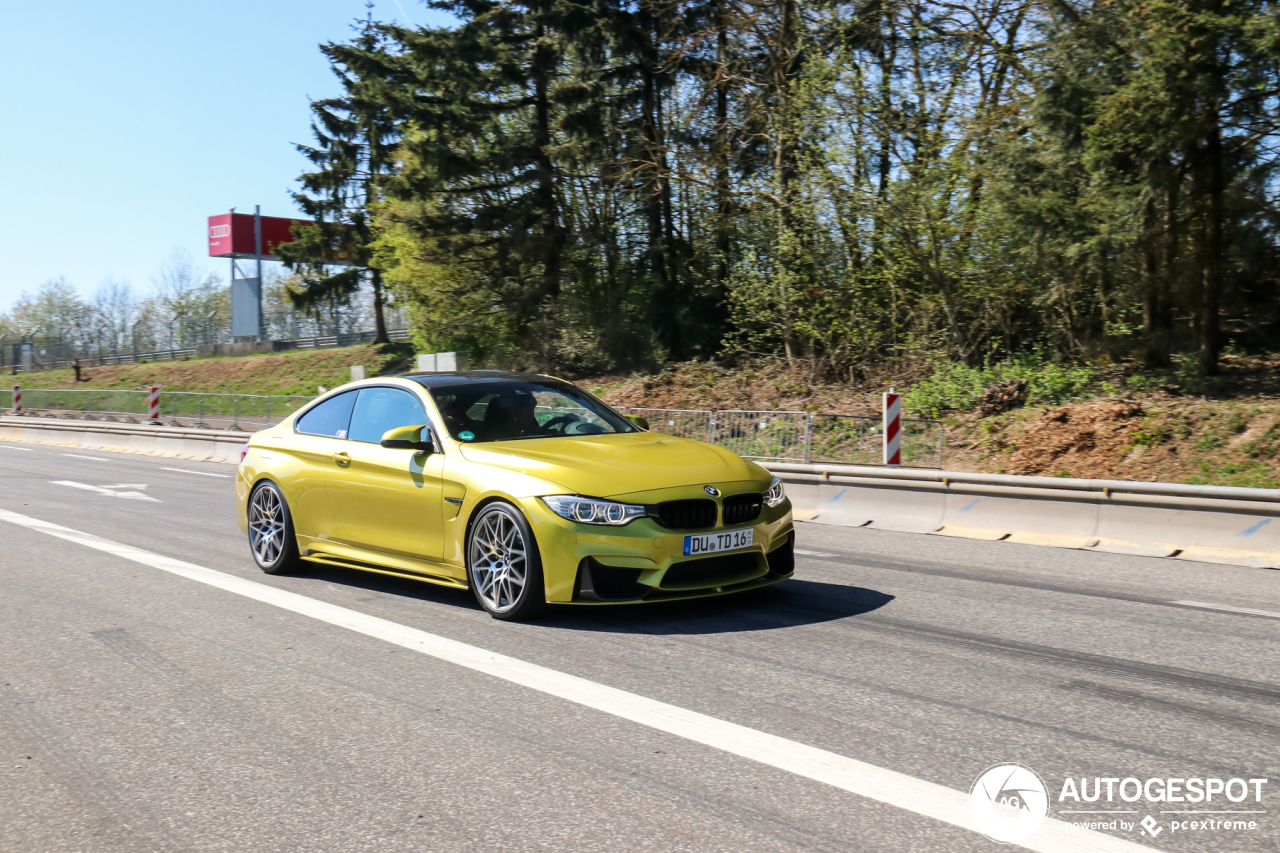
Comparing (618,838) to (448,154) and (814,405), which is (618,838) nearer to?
(814,405)

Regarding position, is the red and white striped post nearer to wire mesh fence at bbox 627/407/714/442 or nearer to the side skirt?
wire mesh fence at bbox 627/407/714/442

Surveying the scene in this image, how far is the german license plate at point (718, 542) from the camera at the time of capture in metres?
6.50

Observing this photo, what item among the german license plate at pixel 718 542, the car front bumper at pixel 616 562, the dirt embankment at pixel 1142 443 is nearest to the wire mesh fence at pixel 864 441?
the dirt embankment at pixel 1142 443

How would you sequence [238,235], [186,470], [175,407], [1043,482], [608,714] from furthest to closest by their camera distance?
1. [238,235]
2. [175,407]
3. [186,470]
4. [1043,482]
5. [608,714]

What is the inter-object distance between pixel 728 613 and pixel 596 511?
114 cm

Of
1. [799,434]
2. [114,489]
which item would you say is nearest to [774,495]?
[799,434]

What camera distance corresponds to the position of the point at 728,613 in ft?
22.8

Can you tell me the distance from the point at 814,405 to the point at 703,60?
1106cm

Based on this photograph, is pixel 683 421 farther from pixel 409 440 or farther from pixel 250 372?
pixel 250 372

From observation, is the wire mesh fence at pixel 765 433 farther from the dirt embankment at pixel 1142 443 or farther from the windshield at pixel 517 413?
the windshield at pixel 517 413

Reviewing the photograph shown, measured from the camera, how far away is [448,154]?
32094 mm

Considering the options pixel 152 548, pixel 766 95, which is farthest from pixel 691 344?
pixel 152 548

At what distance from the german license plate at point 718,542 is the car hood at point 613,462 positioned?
32 centimetres

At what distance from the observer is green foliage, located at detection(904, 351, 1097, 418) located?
19.9 meters
